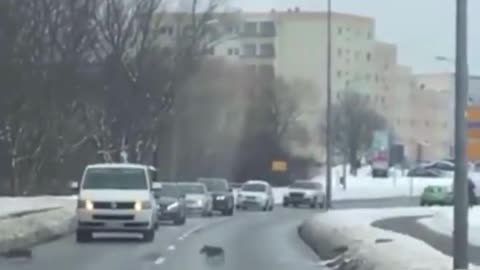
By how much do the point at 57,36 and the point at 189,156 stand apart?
23.2 metres

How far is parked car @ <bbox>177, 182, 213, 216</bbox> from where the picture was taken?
60975mm

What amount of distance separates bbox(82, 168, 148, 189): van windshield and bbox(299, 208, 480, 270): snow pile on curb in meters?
4.81

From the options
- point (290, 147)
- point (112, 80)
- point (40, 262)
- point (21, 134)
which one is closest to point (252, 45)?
point (290, 147)

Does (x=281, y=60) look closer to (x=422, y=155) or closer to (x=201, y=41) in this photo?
(x=422, y=155)

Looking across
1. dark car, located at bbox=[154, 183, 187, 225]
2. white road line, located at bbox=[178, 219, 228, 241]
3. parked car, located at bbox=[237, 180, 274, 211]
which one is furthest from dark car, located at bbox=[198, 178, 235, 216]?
dark car, located at bbox=[154, 183, 187, 225]

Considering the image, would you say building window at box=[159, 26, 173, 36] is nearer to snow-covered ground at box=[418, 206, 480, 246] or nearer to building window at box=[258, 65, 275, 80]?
snow-covered ground at box=[418, 206, 480, 246]

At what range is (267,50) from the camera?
171 meters

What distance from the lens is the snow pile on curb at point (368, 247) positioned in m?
24.5

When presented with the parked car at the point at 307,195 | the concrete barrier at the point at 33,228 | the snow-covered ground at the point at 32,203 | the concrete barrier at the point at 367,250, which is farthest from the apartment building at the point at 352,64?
the concrete barrier at the point at 367,250

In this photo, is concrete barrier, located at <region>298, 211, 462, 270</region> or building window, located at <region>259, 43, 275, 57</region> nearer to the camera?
concrete barrier, located at <region>298, 211, 462, 270</region>

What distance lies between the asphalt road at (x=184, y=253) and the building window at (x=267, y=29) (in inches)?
4975

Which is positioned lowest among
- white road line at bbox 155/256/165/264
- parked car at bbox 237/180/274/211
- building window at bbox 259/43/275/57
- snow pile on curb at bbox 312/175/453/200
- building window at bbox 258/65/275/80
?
snow pile on curb at bbox 312/175/453/200

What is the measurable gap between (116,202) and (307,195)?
44396 mm

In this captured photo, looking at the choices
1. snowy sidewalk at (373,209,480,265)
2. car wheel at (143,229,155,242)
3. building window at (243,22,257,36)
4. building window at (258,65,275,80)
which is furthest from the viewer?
building window at (243,22,257,36)
